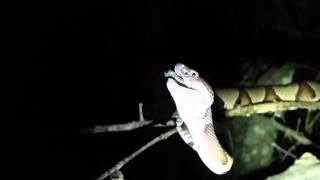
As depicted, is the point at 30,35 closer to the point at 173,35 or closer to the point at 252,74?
the point at 173,35

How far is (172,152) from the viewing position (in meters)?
5.61

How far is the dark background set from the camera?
15.5 feet

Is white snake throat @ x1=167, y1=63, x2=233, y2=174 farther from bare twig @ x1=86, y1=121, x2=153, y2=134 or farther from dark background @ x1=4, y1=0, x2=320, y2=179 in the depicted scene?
dark background @ x1=4, y1=0, x2=320, y2=179

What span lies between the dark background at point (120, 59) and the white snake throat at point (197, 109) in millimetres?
1439

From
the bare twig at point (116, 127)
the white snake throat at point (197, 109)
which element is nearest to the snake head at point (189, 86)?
the white snake throat at point (197, 109)

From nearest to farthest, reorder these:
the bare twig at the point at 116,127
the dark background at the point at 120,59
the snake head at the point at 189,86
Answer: the snake head at the point at 189,86
the bare twig at the point at 116,127
the dark background at the point at 120,59

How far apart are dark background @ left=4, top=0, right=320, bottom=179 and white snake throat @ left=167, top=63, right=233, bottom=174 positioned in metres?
1.44

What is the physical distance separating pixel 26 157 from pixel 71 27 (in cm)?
156

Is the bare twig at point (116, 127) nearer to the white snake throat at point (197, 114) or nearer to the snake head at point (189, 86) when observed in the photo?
the white snake throat at point (197, 114)

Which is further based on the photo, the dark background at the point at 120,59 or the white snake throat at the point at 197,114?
the dark background at the point at 120,59

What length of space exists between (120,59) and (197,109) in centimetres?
301

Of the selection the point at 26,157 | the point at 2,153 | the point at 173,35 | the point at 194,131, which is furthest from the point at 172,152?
the point at 194,131

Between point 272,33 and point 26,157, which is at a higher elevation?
point 272,33

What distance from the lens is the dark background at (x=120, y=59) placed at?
4.73 m
